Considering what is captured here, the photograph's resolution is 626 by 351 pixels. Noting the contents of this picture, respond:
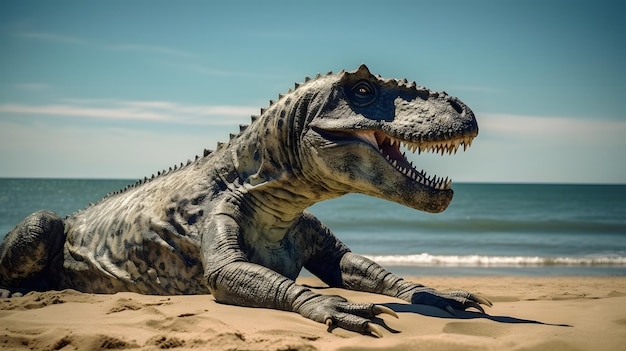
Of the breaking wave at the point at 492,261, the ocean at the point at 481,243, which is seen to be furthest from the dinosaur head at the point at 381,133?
the breaking wave at the point at 492,261

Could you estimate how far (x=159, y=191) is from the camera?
694cm

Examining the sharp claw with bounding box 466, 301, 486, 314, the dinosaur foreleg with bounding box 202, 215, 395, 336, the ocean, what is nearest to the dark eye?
the dinosaur foreleg with bounding box 202, 215, 395, 336

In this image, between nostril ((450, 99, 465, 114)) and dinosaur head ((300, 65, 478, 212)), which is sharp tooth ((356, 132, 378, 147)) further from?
nostril ((450, 99, 465, 114))

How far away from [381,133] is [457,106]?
602mm

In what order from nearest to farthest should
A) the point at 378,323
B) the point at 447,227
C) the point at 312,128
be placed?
the point at 378,323, the point at 312,128, the point at 447,227

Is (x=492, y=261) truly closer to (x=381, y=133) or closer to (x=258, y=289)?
(x=381, y=133)

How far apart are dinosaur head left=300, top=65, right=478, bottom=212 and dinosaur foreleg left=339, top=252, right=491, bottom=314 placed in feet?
3.14

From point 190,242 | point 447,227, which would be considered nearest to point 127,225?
point 190,242

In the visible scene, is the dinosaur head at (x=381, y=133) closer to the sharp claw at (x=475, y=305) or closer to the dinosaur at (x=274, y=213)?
the dinosaur at (x=274, y=213)

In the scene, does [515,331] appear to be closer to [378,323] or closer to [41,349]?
[378,323]

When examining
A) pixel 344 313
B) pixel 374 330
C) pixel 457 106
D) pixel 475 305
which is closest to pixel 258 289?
pixel 344 313

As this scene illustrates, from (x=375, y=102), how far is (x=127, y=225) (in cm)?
267

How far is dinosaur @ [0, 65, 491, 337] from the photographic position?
5.44 metres

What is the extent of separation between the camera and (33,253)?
7.19m
